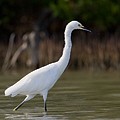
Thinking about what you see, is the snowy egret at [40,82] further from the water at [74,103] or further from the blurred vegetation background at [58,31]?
the blurred vegetation background at [58,31]

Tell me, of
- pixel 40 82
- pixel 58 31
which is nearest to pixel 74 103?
pixel 40 82

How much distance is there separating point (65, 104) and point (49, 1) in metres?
23.1

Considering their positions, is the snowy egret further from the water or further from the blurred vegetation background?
the blurred vegetation background

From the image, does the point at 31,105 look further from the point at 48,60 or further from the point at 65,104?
the point at 48,60

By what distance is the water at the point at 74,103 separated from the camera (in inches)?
512

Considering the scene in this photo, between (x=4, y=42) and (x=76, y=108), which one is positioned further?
(x=4, y=42)

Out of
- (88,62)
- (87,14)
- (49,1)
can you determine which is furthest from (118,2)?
(88,62)

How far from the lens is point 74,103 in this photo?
15.4 m

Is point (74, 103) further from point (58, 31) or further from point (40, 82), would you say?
point (58, 31)

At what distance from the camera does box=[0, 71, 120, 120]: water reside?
42.7ft

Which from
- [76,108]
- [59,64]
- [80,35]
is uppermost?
[80,35]

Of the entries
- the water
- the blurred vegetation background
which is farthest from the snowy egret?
the blurred vegetation background

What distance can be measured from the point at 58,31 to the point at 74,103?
25.3 m

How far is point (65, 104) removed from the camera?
15125 millimetres
